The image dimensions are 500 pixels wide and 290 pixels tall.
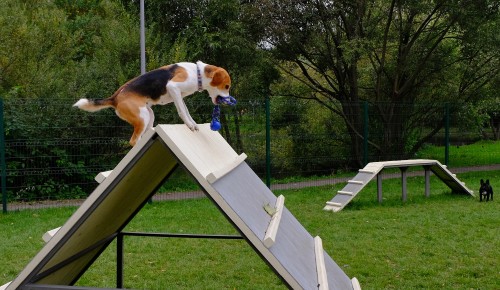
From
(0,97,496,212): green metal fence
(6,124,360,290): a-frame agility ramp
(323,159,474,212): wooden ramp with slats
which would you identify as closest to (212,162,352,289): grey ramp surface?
(6,124,360,290): a-frame agility ramp

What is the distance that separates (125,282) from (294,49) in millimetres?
11400

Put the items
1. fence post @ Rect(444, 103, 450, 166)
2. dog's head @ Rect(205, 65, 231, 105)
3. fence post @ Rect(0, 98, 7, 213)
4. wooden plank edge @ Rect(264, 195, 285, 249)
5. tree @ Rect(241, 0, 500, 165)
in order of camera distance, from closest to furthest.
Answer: wooden plank edge @ Rect(264, 195, 285, 249), dog's head @ Rect(205, 65, 231, 105), fence post @ Rect(0, 98, 7, 213), tree @ Rect(241, 0, 500, 165), fence post @ Rect(444, 103, 450, 166)

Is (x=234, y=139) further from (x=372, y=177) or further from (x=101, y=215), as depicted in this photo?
(x=101, y=215)

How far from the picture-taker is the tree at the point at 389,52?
1495 centimetres

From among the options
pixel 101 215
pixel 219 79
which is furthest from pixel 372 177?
pixel 101 215

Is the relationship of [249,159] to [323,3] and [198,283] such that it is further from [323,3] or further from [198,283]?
[198,283]

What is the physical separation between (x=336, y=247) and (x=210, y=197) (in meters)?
4.71

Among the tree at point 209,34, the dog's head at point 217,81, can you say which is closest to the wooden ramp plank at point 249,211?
the dog's head at point 217,81

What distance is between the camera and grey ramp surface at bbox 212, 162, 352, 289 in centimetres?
243

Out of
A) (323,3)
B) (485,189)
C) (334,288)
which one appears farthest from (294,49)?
(334,288)

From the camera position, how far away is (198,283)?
551 centimetres

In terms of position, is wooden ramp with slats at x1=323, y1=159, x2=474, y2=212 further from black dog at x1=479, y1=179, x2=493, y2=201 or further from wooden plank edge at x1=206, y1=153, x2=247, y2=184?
wooden plank edge at x1=206, y1=153, x2=247, y2=184

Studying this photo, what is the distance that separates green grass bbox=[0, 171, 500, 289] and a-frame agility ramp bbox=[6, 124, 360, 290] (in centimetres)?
213

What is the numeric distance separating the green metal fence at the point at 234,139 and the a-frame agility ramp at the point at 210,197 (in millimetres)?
7288
